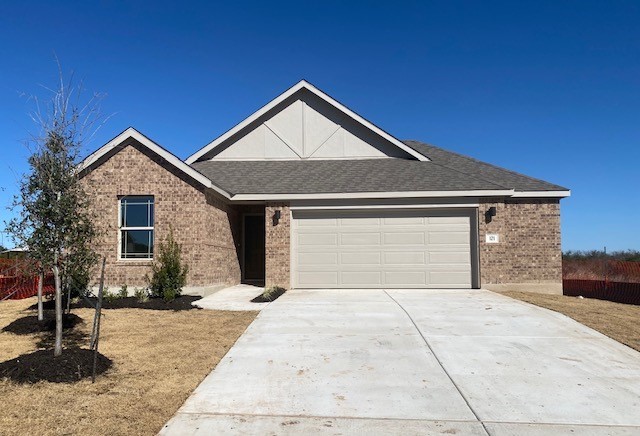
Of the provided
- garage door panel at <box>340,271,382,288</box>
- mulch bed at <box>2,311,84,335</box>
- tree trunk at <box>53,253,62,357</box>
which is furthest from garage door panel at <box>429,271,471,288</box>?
tree trunk at <box>53,253,62,357</box>

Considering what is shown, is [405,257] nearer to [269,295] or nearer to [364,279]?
[364,279]

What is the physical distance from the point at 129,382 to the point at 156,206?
778 centimetres

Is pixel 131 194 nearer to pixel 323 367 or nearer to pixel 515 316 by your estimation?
pixel 323 367

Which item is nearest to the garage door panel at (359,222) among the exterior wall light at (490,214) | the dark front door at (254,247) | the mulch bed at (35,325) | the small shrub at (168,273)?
the exterior wall light at (490,214)

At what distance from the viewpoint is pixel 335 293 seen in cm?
1329

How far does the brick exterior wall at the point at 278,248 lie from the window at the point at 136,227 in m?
3.46

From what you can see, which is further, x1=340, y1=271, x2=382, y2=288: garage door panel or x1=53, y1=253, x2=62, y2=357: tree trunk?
x1=340, y1=271, x2=382, y2=288: garage door panel

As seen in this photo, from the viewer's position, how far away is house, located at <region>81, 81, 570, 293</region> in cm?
1280

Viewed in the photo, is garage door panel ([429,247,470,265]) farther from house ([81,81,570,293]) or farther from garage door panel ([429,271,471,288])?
garage door panel ([429,271,471,288])

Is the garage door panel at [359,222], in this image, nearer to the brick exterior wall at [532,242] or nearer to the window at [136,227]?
the brick exterior wall at [532,242]

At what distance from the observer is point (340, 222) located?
14.5m

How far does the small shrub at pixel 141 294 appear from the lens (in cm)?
1156

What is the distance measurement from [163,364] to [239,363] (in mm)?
1036

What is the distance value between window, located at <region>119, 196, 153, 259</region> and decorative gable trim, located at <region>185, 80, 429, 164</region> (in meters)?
4.90
